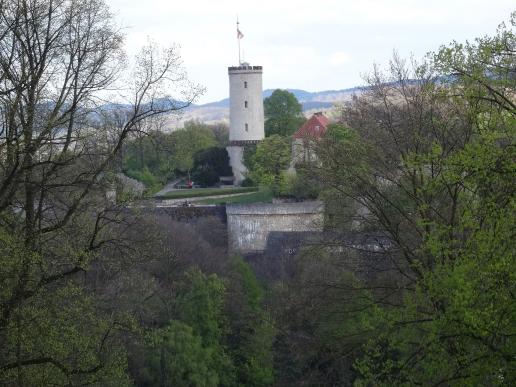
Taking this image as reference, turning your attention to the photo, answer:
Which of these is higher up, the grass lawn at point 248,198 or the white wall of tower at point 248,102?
the white wall of tower at point 248,102

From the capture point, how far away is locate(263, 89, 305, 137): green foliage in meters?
61.7

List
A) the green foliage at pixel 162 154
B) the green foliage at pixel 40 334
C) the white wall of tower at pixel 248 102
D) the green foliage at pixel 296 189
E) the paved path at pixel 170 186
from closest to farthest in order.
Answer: the green foliage at pixel 40 334 → the green foliage at pixel 162 154 → the green foliage at pixel 296 189 → the paved path at pixel 170 186 → the white wall of tower at pixel 248 102

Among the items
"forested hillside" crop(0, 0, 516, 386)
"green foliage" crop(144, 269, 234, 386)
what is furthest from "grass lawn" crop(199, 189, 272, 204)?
"forested hillside" crop(0, 0, 516, 386)

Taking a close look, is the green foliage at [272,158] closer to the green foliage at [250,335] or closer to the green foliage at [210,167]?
the green foliage at [210,167]

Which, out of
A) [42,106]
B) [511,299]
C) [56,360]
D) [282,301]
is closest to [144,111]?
[42,106]

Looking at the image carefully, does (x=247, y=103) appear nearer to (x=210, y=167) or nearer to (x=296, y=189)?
(x=210, y=167)

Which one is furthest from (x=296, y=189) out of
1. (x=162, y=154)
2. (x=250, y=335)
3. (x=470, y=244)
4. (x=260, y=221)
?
(x=470, y=244)

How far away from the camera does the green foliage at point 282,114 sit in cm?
6167

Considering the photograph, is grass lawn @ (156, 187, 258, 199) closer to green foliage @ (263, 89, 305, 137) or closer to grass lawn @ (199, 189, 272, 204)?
grass lawn @ (199, 189, 272, 204)

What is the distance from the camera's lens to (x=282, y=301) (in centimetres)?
2184

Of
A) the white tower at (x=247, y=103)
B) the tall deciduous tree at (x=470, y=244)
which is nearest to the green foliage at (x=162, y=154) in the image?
the tall deciduous tree at (x=470, y=244)

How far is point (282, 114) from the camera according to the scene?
62.8m

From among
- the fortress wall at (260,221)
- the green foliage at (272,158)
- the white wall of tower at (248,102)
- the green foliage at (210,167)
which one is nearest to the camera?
the fortress wall at (260,221)

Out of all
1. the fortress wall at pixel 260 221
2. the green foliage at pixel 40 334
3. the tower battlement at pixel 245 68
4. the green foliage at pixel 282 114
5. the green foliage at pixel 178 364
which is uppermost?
the tower battlement at pixel 245 68
